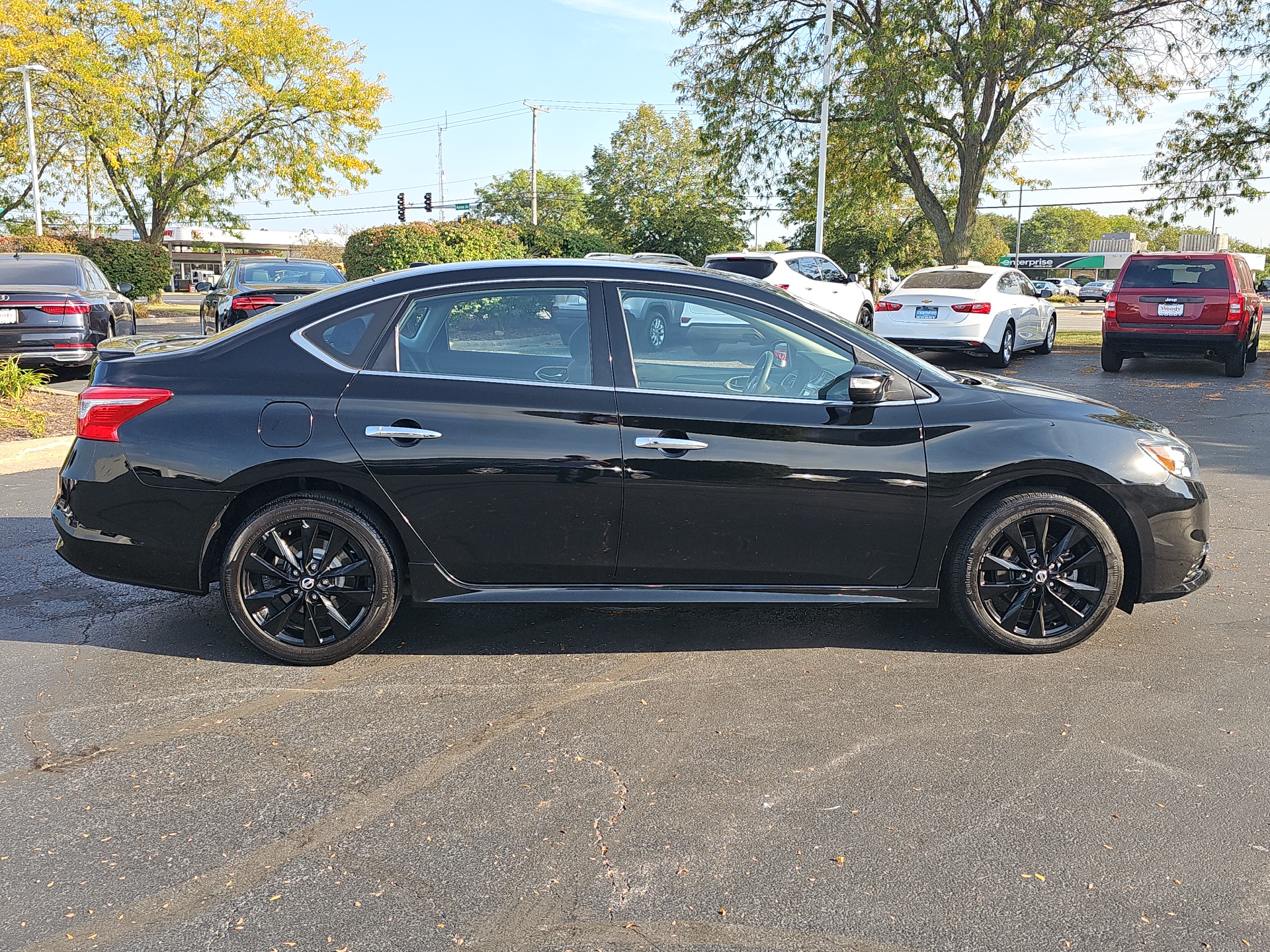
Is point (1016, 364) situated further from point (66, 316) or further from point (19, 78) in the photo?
point (19, 78)

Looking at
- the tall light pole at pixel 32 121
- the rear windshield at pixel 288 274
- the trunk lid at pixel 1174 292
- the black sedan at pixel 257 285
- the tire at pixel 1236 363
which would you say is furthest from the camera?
the tall light pole at pixel 32 121

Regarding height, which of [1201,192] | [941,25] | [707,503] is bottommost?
[707,503]

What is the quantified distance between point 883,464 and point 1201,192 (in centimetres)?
2122

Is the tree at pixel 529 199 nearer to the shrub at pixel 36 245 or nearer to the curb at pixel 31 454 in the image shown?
the shrub at pixel 36 245

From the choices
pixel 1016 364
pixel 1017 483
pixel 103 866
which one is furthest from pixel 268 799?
pixel 1016 364

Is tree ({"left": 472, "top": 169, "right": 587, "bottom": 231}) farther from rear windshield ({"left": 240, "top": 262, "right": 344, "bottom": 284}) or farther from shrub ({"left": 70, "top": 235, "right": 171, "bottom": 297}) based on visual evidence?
rear windshield ({"left": 240, "top": 262, "right": 344, "bottom": 284})

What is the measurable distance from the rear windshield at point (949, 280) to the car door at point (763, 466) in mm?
12448

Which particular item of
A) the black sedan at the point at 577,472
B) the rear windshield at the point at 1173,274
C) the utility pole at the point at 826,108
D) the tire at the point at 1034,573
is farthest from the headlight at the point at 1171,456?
the utility pole at the point at 826,108

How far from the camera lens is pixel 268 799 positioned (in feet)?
10.8

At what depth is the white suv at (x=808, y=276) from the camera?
55.0 ft

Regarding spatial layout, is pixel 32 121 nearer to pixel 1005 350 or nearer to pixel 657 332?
pixel 1005 350

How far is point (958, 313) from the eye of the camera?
15.6 m

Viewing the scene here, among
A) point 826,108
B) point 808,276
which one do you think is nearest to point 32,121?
point 826,108

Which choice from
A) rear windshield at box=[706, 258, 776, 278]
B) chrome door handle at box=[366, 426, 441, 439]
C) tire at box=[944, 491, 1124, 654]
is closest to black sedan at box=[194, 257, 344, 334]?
rear windshield at box=[706, 258, 776, 278]
